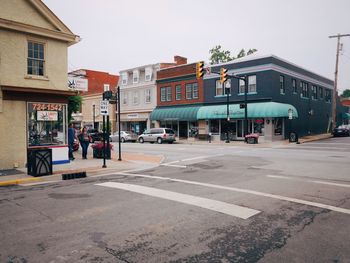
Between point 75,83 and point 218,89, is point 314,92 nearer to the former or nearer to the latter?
point 218,89

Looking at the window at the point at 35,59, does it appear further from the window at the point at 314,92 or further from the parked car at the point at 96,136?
the window at the point at 314,92

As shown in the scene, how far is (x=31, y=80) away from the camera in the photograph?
13.7 m

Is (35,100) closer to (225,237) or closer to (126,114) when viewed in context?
(225,237)

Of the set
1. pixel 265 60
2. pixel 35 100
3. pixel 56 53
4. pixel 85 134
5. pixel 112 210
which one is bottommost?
pixel 112 210

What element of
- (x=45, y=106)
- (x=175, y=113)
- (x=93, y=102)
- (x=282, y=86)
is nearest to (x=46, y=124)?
(x=45, y=106)

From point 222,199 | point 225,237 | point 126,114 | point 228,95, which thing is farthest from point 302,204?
point 126,114

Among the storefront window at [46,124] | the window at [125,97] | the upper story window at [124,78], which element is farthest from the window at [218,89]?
the storefront window at [46,124]

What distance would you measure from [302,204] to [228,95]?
24786 millimetres

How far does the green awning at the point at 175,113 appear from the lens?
34.4 m

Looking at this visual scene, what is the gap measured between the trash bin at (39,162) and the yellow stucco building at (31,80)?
2.49m

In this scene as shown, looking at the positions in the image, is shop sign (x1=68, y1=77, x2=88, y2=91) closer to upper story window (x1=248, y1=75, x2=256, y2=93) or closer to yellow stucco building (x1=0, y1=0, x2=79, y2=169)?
yellow stucco building (x1=0, y1=0, x2=79, y2=169)

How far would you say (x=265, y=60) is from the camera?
96.1 feet

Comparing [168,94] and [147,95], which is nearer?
[168,94]

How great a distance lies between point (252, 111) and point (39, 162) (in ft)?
73.7
